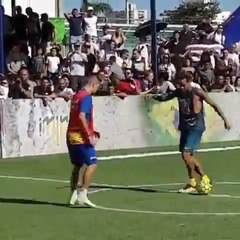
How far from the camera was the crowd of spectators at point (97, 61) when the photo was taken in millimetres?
22219

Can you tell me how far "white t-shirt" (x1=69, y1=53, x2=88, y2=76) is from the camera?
2409 cm

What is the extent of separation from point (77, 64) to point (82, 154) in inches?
476

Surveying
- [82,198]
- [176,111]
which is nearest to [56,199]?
[82,198]

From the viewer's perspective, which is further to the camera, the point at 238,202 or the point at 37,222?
the point at 238,202

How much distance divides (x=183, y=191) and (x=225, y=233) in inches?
149

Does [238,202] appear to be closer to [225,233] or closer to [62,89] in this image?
[225,233]

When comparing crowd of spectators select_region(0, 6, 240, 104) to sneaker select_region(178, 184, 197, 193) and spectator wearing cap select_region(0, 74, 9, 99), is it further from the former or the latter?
sneaker select_region(178, 184, 197, 193)

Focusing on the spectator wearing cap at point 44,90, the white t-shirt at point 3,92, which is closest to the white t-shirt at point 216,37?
the spectator wearing cap at point 44,90

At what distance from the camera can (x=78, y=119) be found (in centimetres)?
1231

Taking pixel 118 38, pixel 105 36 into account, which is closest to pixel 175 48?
pixel 118 38

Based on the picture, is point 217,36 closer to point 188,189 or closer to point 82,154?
point 188,189

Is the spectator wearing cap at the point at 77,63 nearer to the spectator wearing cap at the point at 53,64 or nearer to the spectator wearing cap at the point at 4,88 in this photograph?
the spectator wearing cap at the point at 53,64

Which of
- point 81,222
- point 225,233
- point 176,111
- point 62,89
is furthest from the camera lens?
point 176,111

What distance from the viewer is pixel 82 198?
12.3 meters
